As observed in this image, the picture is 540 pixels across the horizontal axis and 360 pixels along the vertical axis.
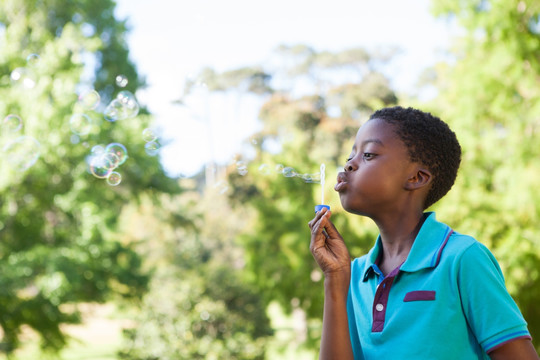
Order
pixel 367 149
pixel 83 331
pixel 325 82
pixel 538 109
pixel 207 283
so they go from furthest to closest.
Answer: pixel 83 331, pixel 325 82, pixel 207 283, pixel 538 109, pixel 367 149

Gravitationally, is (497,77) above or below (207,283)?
above

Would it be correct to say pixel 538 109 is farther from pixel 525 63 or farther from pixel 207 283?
pixel 207 283

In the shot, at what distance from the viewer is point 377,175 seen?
144 centimetres

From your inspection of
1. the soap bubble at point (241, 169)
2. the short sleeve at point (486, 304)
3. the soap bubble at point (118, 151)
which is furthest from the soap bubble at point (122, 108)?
the short sleeve at point (486, 304)

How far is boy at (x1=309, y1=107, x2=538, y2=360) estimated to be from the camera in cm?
121

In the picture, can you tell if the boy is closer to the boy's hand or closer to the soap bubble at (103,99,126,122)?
the boy's hand

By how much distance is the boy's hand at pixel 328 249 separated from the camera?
148cm

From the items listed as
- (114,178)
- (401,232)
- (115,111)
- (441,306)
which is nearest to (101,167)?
(114,178)

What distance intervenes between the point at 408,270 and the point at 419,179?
0.25 m

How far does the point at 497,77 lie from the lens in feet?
29.3

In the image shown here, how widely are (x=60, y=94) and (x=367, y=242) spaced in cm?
615

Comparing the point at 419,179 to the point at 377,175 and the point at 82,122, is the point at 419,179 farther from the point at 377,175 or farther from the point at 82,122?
the point at 82,122

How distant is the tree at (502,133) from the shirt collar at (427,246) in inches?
295

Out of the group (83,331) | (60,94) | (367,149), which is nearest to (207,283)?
(60,94)
